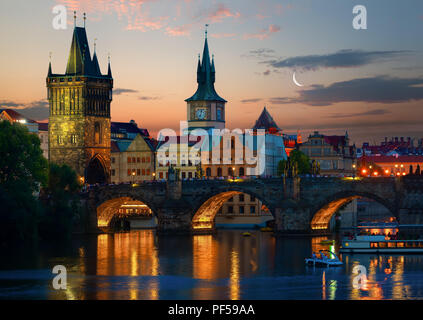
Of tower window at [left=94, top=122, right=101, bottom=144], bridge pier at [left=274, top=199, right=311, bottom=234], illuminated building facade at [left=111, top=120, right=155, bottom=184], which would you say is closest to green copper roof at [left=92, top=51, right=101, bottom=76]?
tower window at [left=94, top=122, right=101, bottom=144]

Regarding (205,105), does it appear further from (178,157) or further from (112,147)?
(178,157)

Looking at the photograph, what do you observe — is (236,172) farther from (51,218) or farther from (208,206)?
(51,218)

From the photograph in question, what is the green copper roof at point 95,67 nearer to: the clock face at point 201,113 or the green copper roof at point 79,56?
the green copper roof at point 79,56

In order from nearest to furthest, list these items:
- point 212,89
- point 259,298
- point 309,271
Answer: point 259,298 → point 309,271 → point 212,89

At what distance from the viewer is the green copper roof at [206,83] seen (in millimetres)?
167875

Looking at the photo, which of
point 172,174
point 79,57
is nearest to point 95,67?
point 79,57

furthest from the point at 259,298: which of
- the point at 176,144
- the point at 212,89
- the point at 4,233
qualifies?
the point at 212,89

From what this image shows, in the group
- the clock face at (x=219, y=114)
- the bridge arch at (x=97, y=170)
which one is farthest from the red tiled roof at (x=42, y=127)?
the clock face at (x=219, y=114)

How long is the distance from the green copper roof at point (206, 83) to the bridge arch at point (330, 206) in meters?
64.2

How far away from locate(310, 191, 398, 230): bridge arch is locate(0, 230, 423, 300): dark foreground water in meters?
4.05

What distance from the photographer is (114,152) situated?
149 meters

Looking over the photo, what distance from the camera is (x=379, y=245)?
8719 cm
